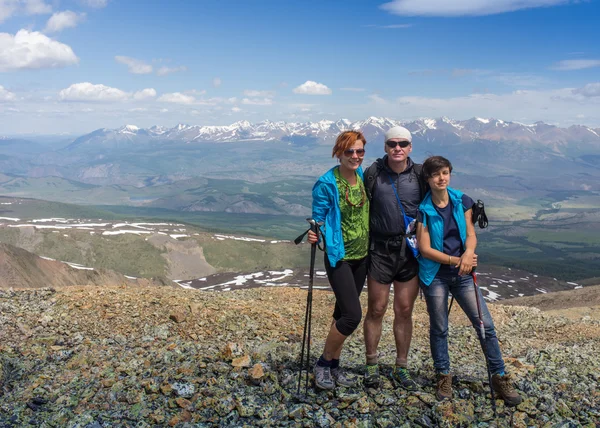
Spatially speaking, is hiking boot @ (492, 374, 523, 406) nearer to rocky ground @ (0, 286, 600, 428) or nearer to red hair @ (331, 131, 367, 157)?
rocky ground @ (0, 286, 600, 428)

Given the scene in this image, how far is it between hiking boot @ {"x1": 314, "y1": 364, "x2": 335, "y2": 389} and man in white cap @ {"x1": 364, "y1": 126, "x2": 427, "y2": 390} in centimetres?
135

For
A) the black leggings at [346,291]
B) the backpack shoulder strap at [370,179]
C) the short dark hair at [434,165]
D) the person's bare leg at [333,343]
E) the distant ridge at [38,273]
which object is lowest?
the distant ridge at [38,273]

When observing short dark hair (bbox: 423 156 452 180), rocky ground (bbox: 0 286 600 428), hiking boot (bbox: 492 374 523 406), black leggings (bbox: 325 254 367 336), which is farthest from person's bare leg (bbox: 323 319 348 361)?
short dark hair (bbox: 423 156 452 180)

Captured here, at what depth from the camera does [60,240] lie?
494ft

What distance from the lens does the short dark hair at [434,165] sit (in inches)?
276

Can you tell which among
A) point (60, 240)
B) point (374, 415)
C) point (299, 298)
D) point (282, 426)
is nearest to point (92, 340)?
point (282, 426)

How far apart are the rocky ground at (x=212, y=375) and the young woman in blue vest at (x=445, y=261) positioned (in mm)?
536

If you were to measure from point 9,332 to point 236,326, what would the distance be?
19.1ft

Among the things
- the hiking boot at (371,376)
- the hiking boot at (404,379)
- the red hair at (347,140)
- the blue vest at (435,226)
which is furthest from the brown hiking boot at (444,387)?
the red hair at (347,140)

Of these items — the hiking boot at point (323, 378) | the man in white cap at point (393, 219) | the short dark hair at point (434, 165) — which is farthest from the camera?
the hiking boot at point (323, 378)

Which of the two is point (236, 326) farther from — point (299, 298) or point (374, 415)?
point (299, 298)

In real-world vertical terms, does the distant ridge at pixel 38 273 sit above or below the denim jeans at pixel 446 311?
below

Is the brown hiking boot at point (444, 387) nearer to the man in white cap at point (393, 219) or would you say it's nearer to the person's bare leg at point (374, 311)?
the person's bare leg at point (374, 311)

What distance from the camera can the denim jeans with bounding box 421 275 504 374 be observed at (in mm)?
7316
